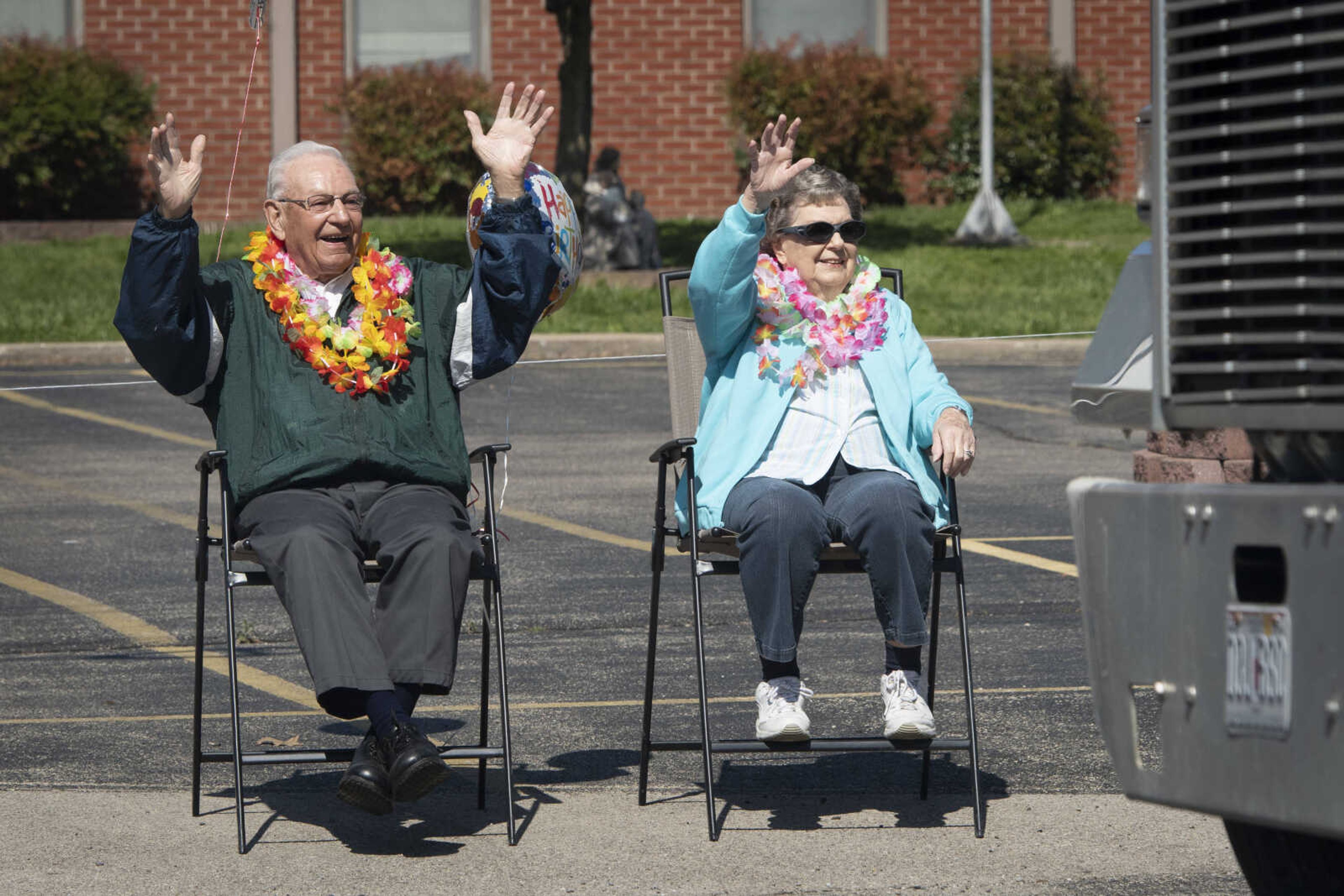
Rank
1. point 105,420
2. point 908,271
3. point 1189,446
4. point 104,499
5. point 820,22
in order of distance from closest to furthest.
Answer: point 1189,446 → point 104,499 → point 105,420 → point 908,271 → point 820,22

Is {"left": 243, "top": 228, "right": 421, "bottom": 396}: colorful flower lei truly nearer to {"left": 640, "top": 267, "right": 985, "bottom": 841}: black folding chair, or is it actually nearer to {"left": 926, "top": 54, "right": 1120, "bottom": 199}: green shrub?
{"left": 640, "top": 267, "right": 985, "bottom": 841}: black folding chair

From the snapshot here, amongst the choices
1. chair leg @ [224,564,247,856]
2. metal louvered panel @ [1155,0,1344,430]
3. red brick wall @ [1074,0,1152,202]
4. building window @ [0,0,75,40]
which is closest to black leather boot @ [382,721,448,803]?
chair leg @ [224,564,247,856]

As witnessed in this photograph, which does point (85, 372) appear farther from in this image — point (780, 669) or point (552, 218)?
point (780, 669)

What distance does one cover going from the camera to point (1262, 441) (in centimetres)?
298

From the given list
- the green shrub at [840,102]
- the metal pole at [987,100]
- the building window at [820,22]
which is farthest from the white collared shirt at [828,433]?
the building window at [820,22]

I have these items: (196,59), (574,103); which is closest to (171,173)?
(574,103)

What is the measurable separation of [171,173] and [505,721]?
146 cm

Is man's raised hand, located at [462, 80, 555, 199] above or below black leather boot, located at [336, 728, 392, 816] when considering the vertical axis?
above

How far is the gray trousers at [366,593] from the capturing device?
14.9ft

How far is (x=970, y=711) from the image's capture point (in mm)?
4609

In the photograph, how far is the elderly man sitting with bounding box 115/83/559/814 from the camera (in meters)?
4.62

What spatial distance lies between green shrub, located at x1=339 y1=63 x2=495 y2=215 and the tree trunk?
15.9 ft

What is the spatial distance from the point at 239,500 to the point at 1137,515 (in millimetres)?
2555

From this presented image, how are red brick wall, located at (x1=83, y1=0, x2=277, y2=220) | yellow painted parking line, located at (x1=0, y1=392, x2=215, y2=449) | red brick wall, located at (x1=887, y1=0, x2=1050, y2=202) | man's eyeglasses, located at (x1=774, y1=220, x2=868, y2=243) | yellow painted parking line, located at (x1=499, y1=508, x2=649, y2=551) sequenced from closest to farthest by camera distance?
man's eyeglasses, located at (x1=774, y1=220, x2=868, y2=243)
yellow painted parking line, located at (x1=499, y1=508, x2=649, y2=551)
yellow painted parking line, located at (x1=0, y1=392, x2=215, y2=449)
red brick wall, located at (x1=83, y1=0, x2=277, y2=220)
red brick wall, located at (x1=887, y1=0, x2=1050, y2=202)
